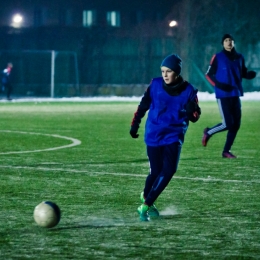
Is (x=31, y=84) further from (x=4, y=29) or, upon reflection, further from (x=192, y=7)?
(x=192, y=7)

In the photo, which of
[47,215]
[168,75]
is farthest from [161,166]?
[47,215]

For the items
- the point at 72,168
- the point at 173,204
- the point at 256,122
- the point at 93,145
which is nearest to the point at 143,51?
the point at 256,122

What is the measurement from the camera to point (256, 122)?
2359 centimetres

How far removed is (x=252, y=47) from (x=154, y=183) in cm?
4410

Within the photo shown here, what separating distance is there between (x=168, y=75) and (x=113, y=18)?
57057 mm

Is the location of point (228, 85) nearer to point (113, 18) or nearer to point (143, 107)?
point (143, 107)

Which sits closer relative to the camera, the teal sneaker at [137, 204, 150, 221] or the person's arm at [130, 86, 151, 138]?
the teal sneaker at [137, 204, 150, 221]

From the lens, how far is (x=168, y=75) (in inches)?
315

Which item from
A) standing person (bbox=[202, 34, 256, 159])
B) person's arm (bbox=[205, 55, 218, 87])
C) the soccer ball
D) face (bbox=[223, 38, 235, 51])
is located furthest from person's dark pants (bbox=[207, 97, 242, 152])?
the soccer ball

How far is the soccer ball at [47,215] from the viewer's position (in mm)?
7363

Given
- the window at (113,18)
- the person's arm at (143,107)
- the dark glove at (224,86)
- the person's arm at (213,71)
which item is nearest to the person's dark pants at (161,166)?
the person's arm at (143,107)

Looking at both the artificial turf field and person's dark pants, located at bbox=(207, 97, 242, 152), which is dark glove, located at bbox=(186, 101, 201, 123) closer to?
the artificial turf field

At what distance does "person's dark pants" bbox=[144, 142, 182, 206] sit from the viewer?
8.19 metres

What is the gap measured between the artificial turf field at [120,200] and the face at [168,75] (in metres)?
1.31
